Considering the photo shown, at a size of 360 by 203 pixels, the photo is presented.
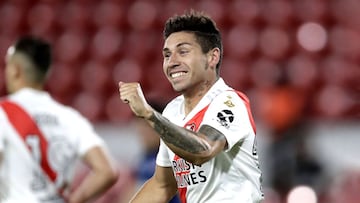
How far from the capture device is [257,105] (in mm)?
8922

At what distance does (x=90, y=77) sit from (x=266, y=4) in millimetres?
2116

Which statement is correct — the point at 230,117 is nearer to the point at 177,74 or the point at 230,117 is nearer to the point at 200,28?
the point at 177,74

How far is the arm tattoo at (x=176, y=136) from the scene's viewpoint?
326cm

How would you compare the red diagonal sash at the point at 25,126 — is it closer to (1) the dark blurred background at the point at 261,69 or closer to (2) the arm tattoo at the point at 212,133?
(2) the arm tattoo at the point at 212,133

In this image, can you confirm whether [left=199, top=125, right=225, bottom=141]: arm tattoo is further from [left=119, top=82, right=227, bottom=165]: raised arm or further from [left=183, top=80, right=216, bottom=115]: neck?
[left=183, top=80, right=216, bottom=115]: neck

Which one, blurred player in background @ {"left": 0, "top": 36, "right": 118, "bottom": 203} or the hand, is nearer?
the hand

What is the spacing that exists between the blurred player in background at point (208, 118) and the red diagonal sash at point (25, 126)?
3.97 ft

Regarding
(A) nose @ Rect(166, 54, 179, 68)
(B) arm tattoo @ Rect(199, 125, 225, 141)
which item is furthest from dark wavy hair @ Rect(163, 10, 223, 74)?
(B) arm tattoo @ Rect(199, 125, 225, 141)

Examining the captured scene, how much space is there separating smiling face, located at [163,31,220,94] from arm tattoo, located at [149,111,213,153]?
378 mm

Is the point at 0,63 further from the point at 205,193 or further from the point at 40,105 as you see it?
the point at 205,193

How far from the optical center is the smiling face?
3.62 meters

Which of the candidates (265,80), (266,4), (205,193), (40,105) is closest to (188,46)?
(205,193)

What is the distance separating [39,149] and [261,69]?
503 centimetres

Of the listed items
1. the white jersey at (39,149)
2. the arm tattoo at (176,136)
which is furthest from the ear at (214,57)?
the white jersey at (39,149)
